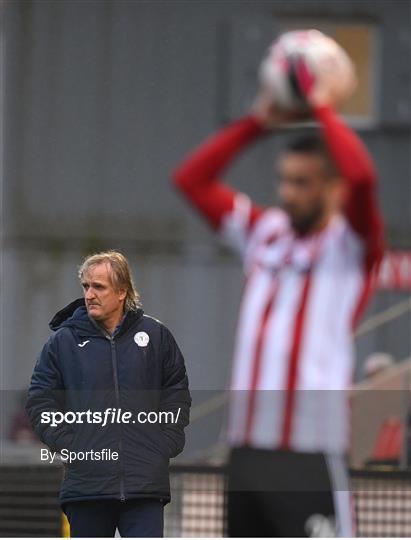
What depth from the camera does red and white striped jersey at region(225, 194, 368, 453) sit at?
384 cm

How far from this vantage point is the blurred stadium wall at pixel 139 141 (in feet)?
14.3

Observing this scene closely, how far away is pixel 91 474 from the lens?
13.4ft

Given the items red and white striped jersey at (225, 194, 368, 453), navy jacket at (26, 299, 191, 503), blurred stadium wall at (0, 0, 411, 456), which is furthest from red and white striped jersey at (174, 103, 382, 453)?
blurred stadium wall at (0, 0, 411, 456)

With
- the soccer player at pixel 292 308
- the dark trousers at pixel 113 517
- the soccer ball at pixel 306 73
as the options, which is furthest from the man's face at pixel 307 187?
the dark trousers at pixel 113 517

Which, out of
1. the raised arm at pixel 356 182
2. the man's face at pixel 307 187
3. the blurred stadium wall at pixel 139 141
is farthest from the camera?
the blurred stadium wall at pixel 139 141

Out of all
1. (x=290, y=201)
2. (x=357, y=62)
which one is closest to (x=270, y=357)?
(x=290, y=201)

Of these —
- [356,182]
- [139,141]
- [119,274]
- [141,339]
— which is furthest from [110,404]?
[356,182]

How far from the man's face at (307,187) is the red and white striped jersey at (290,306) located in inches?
1.9

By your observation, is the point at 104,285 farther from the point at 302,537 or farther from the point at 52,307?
the point at 302,537

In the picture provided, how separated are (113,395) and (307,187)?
73cm

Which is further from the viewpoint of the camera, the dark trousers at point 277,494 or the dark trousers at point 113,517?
the dark trousers at point 113,517

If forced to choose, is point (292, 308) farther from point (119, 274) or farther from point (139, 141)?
point (139, 141)

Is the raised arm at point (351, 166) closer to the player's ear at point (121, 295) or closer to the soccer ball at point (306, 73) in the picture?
the soccer ball at point (306, 73)

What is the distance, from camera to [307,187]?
3797mm
